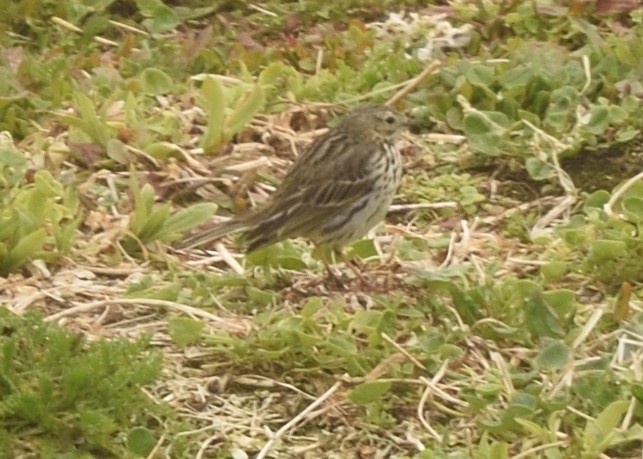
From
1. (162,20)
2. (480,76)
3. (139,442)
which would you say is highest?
(480,76)

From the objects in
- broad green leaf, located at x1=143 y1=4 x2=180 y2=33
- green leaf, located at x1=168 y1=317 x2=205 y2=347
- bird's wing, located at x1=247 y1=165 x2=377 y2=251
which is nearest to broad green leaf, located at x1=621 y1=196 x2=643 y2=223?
bird's wing, located at x1=247 y1=165 x2=377 y2=251

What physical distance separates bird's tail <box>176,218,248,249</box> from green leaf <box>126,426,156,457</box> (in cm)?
131

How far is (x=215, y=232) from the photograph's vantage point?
6.13 metres

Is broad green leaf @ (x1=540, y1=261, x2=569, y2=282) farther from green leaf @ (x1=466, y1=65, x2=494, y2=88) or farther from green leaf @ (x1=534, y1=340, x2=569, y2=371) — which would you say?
green leaf @ (x1=466, y1=65, x2=494, y2=88)

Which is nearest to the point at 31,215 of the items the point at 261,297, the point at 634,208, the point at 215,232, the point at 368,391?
the point at 215,232

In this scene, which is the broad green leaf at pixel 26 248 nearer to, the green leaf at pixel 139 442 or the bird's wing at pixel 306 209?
the bird's wing at pixel 306 209

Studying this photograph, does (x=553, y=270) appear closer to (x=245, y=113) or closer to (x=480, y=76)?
(x=480, y=76)

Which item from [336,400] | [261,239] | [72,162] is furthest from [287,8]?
[336,400]

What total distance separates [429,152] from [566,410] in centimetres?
236

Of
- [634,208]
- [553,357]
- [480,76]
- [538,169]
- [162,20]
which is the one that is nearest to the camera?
[553,357]

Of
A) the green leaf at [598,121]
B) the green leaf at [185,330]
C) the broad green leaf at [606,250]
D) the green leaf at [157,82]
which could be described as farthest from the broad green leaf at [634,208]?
the green leaf at [157,82]

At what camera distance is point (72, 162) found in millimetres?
6891

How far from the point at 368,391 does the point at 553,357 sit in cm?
63

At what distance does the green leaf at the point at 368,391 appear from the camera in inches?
199
